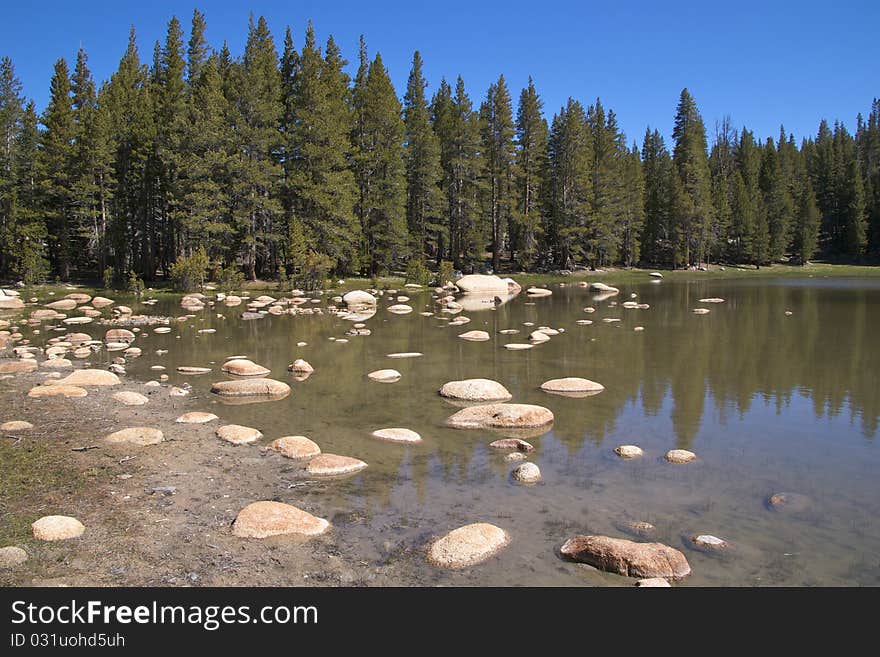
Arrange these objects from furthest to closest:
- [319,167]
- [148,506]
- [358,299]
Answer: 1. [319,167]
2. [358,299]
3. [148,506]

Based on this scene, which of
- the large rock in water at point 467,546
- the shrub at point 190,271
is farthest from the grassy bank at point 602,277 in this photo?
the large rock in water at point 467,546

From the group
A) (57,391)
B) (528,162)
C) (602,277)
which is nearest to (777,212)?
(602,277)

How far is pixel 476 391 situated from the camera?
12.4 meters

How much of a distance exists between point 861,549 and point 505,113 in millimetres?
53641

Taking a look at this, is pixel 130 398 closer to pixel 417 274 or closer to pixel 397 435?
pixel 397 435

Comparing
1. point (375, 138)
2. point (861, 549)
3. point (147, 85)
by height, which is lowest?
point (861, 549)

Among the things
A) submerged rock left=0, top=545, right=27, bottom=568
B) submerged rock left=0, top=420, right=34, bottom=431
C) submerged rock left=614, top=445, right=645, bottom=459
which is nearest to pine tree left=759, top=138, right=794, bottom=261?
submerged rock left=614, top=445, right=645, bottom=459

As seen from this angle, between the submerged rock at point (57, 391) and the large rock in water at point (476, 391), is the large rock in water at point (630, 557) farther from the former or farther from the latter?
the submerged rock at point (57, 391)

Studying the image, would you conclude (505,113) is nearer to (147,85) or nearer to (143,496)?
(147,85)

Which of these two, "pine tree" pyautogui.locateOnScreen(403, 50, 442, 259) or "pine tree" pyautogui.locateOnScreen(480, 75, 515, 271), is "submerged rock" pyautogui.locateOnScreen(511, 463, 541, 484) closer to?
"pine tree" pyautogui.locateOnScreen(403, 50, 442, 259)

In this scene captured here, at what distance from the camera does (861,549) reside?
243 inches

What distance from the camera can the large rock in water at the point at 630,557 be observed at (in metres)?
5.62

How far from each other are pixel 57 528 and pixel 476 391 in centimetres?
780
